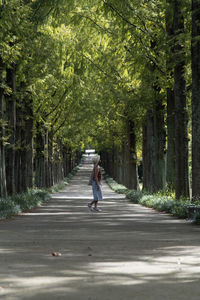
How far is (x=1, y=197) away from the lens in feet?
57.5

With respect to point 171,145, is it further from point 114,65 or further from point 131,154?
point 131,154

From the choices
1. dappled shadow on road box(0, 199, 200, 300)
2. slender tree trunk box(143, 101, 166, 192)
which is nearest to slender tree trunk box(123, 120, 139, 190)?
slender tree trunk box(143, 101, 166, 192)

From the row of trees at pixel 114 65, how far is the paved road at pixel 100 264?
580 cm

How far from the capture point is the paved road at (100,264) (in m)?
4.84

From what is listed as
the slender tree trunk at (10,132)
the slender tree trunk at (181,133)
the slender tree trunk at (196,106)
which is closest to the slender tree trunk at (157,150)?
the slender tree trunk at (181,133)

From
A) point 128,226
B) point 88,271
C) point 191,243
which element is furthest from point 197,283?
point 128,226

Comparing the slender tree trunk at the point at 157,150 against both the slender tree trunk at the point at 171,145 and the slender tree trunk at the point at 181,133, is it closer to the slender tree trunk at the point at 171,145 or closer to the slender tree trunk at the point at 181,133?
the slender tree trunk at the point at 171,145

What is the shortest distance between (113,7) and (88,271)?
41.8ft

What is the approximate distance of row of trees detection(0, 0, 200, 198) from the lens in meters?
14.8

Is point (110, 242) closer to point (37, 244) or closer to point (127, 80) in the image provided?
point (37, 244)

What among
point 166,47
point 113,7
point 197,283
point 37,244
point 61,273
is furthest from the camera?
point 113,7

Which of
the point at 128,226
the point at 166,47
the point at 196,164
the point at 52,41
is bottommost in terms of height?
the point at 128,226

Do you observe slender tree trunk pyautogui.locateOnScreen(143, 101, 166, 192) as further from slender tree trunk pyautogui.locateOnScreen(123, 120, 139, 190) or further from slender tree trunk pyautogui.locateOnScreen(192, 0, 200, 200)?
slender tree trunk pyautogui.locateOnScreen(123, 120, 139, 190)

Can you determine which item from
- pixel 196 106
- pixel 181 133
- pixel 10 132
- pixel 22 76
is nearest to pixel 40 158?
pixel 10 132
